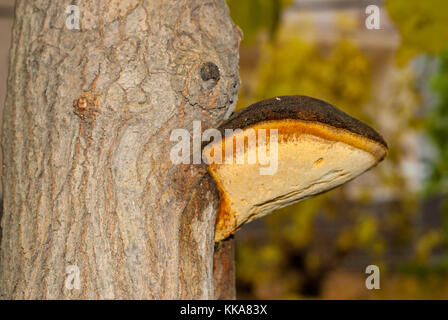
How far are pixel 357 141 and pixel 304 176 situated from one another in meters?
0.13

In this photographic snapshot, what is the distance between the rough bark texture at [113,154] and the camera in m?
0.83

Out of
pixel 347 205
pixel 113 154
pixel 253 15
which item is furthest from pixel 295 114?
pixel 347 205

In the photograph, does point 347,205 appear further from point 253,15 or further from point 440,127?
point 253,15

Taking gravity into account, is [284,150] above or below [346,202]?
below

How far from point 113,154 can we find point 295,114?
0.35 m

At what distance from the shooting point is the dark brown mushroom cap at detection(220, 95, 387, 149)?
85 centimetres

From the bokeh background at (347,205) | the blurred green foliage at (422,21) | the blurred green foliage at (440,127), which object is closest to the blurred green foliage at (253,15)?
the blurred green foliage at (422,21)

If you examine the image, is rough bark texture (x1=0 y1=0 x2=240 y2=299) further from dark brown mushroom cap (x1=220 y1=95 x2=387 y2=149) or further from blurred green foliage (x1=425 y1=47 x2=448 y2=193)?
blurred green foliage (x1=425 y1=47 x2=448 y2=193)

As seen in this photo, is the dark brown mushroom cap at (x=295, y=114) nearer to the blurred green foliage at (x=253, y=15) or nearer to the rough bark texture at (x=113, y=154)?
the rough bark texture at (x=113, y=154)

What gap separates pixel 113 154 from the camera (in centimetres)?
84

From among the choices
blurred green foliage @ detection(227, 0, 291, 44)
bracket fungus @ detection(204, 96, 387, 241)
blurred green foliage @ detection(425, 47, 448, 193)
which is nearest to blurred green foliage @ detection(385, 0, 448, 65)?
blurred green foliage @ detection(227, 0, 291, 44)

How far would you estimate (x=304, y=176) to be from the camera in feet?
3.04
